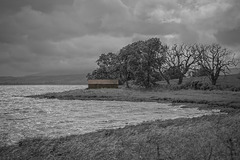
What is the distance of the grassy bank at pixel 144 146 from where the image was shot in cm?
927

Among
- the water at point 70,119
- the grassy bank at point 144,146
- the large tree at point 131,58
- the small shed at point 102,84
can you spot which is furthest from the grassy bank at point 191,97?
the small shed at point 102,84

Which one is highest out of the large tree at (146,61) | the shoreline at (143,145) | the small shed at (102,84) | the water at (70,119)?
the large tree at (146,61)

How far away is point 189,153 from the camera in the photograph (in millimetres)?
9266

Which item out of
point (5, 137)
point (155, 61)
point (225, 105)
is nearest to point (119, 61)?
point (155, 61)

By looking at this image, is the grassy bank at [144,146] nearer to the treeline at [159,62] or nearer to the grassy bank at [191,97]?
the grassy bank at [191,97]

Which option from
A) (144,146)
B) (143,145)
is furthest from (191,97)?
(144,146)

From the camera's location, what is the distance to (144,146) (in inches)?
418

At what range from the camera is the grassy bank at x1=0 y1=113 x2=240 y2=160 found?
927 centimetres

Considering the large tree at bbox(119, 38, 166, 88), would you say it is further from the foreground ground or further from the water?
the foreground ground

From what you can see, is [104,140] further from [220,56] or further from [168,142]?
[220,56]

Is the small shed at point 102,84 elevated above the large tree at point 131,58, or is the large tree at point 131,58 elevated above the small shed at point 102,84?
the large tree at point 131,58

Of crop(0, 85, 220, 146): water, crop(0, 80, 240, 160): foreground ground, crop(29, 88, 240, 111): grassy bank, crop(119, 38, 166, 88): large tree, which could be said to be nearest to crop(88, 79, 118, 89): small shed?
crop(119, 38, 166, 88): large tree

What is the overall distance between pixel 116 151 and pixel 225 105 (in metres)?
27.7

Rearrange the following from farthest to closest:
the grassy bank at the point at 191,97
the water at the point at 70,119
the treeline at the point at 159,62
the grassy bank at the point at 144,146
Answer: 1. the treeline at the point at 159,62
2. the grassy bank at the point at 191,97
3. the water at the point at 70,119
4. the grassy bank at the point at 144,146
